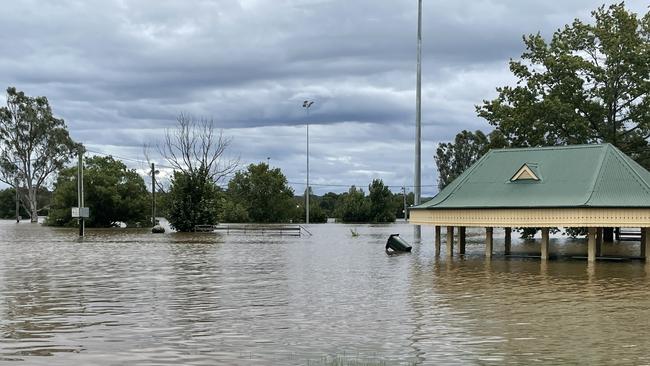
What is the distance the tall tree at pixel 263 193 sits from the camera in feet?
369

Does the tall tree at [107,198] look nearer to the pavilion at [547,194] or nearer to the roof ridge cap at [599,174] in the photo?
the pavilion at [547,194]

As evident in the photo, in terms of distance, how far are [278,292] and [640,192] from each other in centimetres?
1809

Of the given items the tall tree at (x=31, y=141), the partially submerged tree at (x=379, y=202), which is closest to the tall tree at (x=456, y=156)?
the partially submerged tree at (x=379, y=202)

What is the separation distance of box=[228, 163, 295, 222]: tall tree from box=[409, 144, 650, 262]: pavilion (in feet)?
252

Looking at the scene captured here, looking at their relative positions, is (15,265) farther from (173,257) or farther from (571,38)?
(571,38)

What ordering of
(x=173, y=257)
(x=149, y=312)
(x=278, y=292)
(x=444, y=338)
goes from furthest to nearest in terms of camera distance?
(x=173, y=257) → (x=278, y=292) → (x=149, y=312) → (x=444, y=338)

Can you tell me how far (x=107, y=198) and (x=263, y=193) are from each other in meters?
32.6

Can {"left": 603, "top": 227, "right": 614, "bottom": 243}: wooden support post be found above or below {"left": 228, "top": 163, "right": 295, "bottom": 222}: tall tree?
below

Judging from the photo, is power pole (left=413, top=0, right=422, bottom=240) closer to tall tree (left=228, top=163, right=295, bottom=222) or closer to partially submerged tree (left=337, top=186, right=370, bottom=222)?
tall tree (left=228, top=163, right=295, bottom=222)

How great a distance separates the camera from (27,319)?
14.5m

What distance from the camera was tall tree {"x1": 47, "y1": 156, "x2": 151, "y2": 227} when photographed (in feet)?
274

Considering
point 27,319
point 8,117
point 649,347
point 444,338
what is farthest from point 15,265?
point 8,117

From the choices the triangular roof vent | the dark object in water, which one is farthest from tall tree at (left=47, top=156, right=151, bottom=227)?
the triangular roof vent

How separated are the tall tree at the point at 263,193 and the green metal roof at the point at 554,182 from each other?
77.2m
